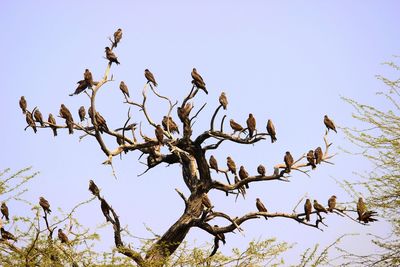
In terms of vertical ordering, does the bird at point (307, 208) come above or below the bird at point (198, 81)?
below

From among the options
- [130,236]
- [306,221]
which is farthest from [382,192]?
[130,236]

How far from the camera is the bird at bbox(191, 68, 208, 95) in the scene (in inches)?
409

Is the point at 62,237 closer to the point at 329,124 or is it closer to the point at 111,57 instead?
the point at 111,57

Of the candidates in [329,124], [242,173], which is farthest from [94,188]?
[329,124]

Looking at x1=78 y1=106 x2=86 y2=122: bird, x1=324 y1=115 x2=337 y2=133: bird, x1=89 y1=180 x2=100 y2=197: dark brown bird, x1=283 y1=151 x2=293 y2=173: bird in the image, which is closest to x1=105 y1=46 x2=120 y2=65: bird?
x1=78 y1=106 x2=86 y2=122: bird

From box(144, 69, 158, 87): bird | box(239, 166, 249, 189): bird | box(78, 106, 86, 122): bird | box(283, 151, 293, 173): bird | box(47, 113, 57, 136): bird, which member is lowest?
box(239, 166, 249, 189): bird

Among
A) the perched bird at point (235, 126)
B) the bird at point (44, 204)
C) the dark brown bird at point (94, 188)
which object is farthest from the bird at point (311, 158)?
the bird at point (44, 204)

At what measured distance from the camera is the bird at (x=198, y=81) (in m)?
10.4

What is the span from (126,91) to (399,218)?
17.4 feet

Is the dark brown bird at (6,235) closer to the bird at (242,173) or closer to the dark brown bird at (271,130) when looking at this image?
the bird at (242,173)

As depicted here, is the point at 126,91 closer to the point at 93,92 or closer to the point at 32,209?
the point at 93,92

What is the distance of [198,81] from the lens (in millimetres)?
10461

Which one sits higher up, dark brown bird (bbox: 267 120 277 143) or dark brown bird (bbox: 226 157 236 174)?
dark brown bird (bbox: 267 120 277 143)

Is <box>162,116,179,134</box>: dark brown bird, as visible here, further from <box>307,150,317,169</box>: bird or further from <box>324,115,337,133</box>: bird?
<box>324,115,337,133</box>: bird
